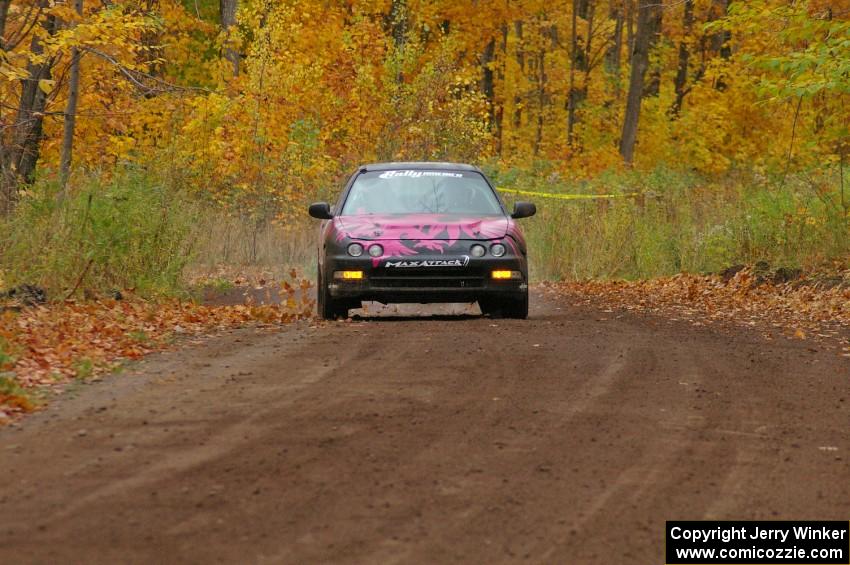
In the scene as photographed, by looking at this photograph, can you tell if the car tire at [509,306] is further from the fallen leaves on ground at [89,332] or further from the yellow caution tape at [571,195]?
the yellow caution tape at [571,195]

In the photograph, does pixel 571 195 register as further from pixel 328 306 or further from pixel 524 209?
pixel 328 306

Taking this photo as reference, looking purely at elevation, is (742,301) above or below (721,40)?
below

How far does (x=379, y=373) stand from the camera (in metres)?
10.3

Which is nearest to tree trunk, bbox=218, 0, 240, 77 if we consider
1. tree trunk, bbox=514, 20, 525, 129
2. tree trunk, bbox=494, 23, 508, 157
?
tree trunk, bbox=514, 20, 525, 129

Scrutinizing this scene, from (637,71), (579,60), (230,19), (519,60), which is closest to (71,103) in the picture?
(230,19)

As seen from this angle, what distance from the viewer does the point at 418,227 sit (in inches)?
570

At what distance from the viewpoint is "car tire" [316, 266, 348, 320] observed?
14617 mm

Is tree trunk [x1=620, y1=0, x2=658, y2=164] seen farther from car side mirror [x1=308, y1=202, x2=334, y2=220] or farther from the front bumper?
the front bumper

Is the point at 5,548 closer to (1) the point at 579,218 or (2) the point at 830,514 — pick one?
(2) the point at 830,514

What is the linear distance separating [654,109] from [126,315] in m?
42.6

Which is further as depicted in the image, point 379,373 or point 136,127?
point 136,127

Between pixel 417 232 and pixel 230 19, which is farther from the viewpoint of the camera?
pixel 230 19

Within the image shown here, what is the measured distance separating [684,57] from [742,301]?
117ft

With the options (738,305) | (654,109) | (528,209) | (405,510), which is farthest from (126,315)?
→ (654,109)
